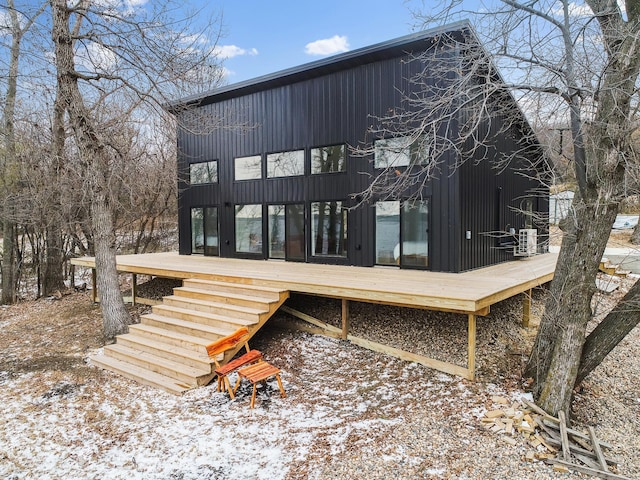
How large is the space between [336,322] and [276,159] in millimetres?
4337

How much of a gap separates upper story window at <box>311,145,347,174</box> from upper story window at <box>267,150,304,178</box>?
339 mm

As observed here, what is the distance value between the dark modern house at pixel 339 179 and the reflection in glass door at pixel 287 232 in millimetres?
23

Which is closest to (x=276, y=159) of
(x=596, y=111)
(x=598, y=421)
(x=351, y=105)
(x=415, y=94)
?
(x=351, y=105)

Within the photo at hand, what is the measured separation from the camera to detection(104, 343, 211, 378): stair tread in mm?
4798

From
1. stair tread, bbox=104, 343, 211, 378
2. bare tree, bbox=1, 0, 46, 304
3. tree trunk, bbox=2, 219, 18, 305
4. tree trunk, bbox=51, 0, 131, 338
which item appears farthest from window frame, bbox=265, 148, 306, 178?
tree trunk, bbox=2, 219, 18, 305

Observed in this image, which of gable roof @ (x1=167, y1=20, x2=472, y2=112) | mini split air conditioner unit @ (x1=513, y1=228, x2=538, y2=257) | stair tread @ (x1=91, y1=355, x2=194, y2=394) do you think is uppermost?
gable roof @ (x1=167, y1=20, x2=472, y2=112)

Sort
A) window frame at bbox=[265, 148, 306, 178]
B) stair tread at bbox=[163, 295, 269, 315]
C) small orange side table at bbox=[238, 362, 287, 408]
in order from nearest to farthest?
small orange side table at bbox=[238, 362, 287, 408], stair tread at bbox=[163, 295, 269, 315], window frame at bbox=[265, 148, 306, 178]

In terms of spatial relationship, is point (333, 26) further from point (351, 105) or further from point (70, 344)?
point (70, 344)

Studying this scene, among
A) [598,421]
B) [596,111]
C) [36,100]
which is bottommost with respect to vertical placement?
[598,421]

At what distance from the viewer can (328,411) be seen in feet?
13.4

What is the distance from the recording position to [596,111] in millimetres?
3943

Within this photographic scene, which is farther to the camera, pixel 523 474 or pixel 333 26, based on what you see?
pixel 333 26

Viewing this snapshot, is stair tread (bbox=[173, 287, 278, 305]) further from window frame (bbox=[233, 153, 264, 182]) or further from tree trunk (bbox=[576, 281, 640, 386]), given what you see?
tree trunk (bbox=[576, 281, 640, 386])

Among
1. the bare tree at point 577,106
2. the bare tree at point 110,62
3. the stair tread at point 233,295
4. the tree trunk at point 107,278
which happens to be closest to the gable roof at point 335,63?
the bare tree at point 110,62
